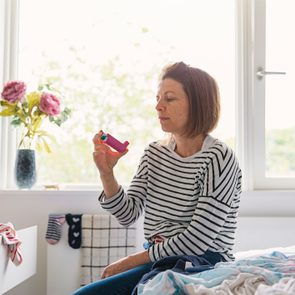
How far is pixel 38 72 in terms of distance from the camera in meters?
2.35

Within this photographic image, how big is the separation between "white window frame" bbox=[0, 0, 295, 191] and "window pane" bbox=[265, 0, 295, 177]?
4 cm

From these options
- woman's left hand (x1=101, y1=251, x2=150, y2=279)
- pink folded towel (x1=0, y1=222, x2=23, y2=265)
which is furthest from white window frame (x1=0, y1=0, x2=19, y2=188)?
woman's left hand (x1=101, y1=251, x2=150, y2=279)

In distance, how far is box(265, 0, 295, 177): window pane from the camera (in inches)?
89.4

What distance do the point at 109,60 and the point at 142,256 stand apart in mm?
1257

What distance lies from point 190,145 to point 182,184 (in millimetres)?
148

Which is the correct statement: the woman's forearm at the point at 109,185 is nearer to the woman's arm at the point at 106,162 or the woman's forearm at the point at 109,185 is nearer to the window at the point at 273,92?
the woman's arm at the point at 106,162

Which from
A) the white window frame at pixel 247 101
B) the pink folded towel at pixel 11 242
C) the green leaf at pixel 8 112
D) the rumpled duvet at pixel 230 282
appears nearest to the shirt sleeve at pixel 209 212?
the rumpled duvet at pixel 230 282

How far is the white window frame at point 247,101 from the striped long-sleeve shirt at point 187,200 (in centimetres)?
81

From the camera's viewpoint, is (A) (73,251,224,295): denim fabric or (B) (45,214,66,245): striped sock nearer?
(A) (73,251,224,295): denim fabric

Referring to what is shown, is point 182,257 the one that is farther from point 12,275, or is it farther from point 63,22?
point 63,22

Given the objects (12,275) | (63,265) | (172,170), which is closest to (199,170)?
(172,170)

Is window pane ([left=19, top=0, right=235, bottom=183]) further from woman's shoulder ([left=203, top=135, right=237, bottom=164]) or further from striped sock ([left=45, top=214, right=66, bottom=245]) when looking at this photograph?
woman's shoulder ([left=203, top=135, right=237, bottom=164])

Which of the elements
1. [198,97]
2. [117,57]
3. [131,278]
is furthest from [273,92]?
[131,278]

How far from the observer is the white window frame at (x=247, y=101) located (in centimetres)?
224
